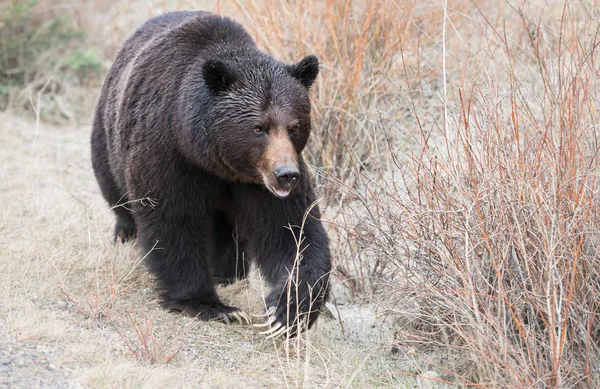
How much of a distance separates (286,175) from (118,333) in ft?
4.27

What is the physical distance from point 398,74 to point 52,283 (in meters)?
3.74

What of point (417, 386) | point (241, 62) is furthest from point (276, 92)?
point (417, 386)

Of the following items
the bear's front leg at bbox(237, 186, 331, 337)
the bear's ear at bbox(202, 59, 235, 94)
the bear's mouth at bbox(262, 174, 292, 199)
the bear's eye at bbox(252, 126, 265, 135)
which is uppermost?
the bear's ear at bbox(202, 59, 235, 94)

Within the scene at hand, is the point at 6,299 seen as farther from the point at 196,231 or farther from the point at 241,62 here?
the point at 241,62

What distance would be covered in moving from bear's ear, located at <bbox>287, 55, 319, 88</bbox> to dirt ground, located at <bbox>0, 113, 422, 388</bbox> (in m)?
1.47

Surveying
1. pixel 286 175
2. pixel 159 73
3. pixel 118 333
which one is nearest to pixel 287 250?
pixel 286 175

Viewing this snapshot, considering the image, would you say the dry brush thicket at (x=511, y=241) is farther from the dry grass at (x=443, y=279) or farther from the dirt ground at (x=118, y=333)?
the dirt ground at (x=118, y=333)

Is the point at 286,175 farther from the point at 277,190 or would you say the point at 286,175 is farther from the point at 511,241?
the point at 511,241

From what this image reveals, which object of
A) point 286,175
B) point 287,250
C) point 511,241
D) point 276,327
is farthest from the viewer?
point 287,250

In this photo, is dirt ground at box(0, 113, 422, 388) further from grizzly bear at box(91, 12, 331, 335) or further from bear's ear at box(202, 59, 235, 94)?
bear's ear at box(202, 59, 235, 94)

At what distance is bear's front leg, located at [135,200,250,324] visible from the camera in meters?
5.05

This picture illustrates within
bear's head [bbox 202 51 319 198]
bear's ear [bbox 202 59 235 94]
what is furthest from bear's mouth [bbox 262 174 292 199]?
bear's ear [bbox 202 59 235 94]

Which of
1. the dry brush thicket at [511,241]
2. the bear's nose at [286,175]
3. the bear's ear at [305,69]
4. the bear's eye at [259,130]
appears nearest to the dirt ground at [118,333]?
the dry brush thicket at [511,241]

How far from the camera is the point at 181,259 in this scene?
16.8ft
